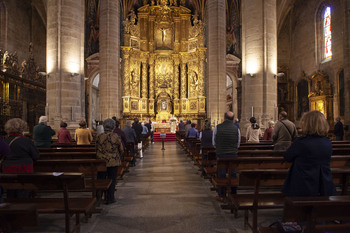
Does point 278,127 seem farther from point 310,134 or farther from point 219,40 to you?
point 219,40

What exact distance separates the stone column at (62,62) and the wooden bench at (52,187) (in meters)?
8.65

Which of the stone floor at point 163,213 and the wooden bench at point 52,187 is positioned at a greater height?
the wooden bench at point 52,187

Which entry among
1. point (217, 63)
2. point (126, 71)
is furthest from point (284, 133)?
point (126, 71)

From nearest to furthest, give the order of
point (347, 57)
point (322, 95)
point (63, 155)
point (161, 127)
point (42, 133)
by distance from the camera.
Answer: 1. point (63, 155)
2. point (42, 133)
3. point (347, 57)
4. point (322, 95)
5. point (161, 127)

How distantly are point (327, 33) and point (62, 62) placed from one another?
2021cm

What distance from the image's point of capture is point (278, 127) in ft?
18.9

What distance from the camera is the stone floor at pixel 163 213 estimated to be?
4098 millimetres

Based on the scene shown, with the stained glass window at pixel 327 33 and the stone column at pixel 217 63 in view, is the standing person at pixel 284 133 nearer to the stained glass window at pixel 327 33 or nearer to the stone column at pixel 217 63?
the stone column at pixel 217 63

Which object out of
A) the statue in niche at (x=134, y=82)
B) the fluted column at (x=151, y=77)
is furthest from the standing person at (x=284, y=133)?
the fluted column at (x=151, y=77)

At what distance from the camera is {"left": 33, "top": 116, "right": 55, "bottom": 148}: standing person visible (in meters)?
6.69

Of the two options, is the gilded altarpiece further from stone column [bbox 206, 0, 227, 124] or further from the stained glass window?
stone column [bbox 206, 0, 227, 124]

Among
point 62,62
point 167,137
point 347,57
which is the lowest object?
point 167,137

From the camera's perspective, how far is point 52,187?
11.8 feet

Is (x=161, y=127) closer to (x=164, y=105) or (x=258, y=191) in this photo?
(x=164, y=105)
